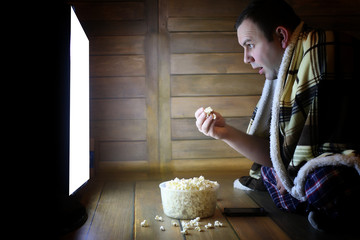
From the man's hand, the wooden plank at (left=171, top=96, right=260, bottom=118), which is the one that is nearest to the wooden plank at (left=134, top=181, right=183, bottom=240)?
the man's hand

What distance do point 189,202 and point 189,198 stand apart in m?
0.02

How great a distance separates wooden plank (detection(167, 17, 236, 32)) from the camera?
271 centimetres

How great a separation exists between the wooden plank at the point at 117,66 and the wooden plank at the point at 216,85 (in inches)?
9.5

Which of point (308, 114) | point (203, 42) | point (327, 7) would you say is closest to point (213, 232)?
point (308, 114)

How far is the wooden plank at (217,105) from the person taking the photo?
2736 millimetres

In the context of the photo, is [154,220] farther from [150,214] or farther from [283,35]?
[283,35]

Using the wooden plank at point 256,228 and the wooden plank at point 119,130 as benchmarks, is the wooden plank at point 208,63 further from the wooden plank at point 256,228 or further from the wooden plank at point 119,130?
the wooden plank at point 256,228

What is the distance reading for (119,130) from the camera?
2725 mm

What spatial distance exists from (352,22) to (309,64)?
157cm

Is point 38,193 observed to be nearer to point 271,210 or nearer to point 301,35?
point 271,210

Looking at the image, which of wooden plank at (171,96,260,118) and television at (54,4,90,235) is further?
wooden plank at (171,96,260,118)

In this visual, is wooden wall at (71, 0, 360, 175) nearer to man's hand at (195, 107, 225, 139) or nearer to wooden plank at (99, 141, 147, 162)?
wooden plank at (99, 141, 147, 162)

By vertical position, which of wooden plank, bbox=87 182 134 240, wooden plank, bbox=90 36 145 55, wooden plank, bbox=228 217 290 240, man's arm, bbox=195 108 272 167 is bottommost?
wooden plank, bbox=228 217 290 240

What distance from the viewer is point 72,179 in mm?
1375
